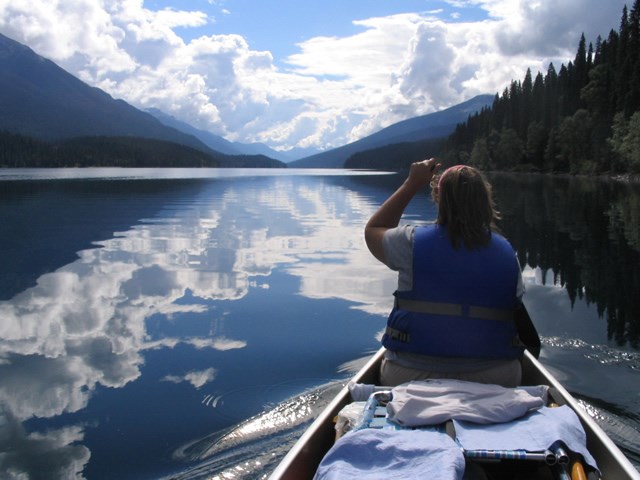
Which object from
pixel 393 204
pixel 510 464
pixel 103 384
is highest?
pixel 393 204

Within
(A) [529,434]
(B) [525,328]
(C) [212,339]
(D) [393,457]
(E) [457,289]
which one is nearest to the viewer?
(D) [393,457]

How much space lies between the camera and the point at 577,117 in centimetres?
9175

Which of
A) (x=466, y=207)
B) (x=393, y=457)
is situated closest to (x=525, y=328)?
(x=466, y=207)

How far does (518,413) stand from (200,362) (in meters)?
6.16

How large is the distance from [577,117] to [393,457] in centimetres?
9873

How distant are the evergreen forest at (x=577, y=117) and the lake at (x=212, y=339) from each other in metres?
55.7

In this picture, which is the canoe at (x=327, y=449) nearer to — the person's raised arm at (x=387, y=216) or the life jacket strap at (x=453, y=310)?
the life jacket strap at (x=453, y=310)

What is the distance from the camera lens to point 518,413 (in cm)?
388

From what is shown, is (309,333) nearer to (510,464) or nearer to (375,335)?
(375,335)

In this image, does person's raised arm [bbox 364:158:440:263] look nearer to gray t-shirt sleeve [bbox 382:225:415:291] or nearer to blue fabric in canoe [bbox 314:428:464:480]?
gray t-shirt sleeve [bbox 382:225:415:291]

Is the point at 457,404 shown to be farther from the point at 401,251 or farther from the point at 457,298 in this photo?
the point at 401,251

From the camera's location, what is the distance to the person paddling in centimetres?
450

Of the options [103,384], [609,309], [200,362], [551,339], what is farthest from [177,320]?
[609,309]

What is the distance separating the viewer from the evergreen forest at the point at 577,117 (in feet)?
255
